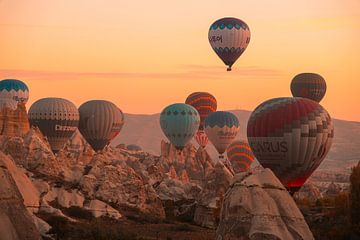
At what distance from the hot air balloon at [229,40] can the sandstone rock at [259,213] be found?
229 feet

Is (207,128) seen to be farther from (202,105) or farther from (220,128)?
(202,105)

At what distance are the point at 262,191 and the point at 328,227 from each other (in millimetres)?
19911

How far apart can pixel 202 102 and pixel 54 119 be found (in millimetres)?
48816

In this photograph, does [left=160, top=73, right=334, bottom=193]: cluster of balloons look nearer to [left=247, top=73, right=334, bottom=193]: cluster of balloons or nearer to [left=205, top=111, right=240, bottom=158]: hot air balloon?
[left=247, top=73, right=334, bottom=193]: cluster of balloons

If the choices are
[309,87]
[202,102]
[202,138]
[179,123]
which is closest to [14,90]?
[179,123]

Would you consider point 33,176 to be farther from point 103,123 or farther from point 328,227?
point 103,123

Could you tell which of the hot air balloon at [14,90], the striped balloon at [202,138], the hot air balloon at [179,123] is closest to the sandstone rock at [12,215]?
the hot air balloon at [14,90]

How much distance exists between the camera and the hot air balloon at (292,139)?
66.8m

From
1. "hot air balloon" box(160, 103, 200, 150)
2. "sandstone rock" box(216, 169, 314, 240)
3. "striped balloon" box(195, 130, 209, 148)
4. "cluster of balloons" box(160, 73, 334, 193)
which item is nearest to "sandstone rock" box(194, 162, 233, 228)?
"cluster of balloons" box(160, 73, 334, 193)

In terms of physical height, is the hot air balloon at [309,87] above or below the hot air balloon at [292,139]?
above

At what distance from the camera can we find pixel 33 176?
208ft

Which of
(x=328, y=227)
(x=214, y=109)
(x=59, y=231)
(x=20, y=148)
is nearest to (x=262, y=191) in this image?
(x=59, y=231)

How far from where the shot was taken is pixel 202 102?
14325 centimetres

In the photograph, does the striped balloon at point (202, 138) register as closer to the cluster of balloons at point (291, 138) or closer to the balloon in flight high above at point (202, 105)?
the balloon in flight high above at point (202, 105)
